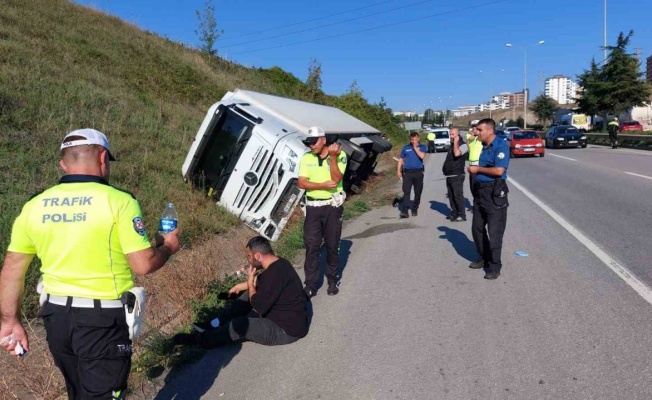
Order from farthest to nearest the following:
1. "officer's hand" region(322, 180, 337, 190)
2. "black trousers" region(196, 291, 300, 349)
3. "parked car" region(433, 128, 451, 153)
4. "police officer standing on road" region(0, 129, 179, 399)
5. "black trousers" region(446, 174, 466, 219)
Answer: "parked car" region(433, 128, 451, 153), "black trousers" region(446, 174, 466, 219), "officer's hand" region(322, 180, 337, 190), "black trousers" region(196, 291, 300, 349), "police officer standing on road" region(0, 129, 179, 399)

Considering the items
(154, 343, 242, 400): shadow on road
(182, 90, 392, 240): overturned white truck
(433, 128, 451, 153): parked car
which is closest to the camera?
(154, 343, 242, 400): shadow on road

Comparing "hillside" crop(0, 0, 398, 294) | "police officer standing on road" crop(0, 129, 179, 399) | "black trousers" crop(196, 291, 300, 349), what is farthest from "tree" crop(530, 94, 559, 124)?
"police officer standing on road" crop(0, 129, 179, 399)

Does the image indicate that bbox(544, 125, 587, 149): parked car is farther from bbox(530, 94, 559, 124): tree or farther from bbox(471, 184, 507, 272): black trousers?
bbox(530, 94, 559, 124): tree

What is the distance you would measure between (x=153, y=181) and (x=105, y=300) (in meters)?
7.87

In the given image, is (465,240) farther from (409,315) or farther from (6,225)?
(6,225)

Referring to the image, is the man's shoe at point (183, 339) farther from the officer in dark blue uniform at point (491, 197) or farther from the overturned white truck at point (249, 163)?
the overturned white truck at point (249, 163)

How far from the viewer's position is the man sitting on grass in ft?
16.0

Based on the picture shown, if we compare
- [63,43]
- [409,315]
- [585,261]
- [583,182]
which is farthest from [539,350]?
[63,43]

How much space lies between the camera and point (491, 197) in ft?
22.0

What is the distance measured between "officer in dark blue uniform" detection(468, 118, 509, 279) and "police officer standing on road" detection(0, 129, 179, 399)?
4812mm

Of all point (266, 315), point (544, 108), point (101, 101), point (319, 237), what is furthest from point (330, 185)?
point (544, 108)

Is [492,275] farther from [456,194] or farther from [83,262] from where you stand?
[83,262]

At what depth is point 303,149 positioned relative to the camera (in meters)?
9.18

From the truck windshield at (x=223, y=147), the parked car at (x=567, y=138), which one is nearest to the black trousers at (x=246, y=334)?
the truck windshield at (x=223, y=147)
